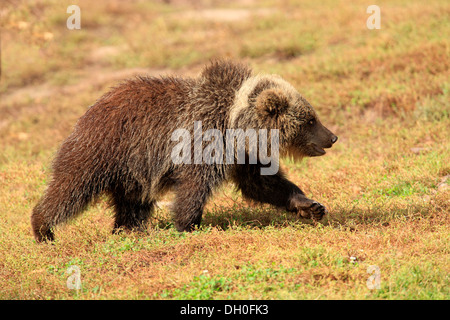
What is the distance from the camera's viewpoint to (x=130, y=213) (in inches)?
247

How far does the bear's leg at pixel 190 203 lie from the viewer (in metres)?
5.66

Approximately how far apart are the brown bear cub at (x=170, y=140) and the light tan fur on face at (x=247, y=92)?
1cm

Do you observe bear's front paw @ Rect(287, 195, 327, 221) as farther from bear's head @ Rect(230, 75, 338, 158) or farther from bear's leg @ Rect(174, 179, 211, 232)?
bear's leg @ Rect(174, 179, 211, 232)

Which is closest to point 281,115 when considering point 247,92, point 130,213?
point 247,92

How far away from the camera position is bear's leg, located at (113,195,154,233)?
623cm

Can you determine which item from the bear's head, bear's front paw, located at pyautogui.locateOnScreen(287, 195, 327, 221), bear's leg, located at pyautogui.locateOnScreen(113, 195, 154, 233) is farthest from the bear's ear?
bear's leg, located at pyautogui.locateOnScreen(113, 195, 154, 233)

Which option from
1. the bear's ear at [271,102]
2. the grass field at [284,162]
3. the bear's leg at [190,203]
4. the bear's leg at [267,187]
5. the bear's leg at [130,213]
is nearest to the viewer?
the grass field at [284,162]

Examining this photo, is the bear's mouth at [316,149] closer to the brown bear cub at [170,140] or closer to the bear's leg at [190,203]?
the brown bear cub at [170,140]

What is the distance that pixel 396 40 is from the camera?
10875 millimetres

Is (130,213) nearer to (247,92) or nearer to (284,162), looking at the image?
(247,92)

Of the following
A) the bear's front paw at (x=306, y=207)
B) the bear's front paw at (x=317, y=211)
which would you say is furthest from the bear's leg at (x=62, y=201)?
the bear's front paw at (x=317, y=211)

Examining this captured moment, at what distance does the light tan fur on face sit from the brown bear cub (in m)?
0.01
